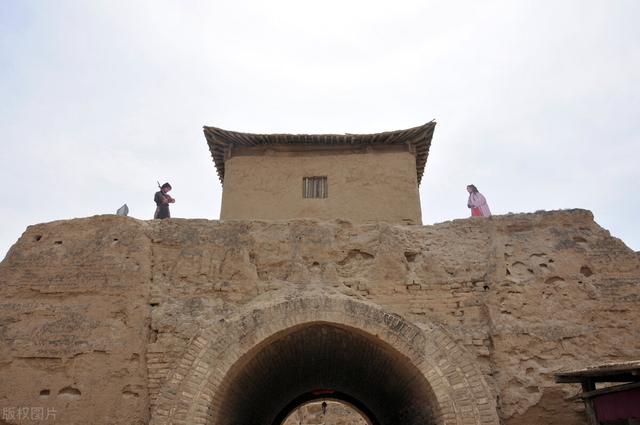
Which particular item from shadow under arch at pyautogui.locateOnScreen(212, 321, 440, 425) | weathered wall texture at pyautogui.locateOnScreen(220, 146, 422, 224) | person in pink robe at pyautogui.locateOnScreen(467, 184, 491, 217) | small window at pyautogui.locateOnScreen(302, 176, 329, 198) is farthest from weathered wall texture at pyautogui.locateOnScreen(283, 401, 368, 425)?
person in pink robe at pyautogui.locateOnScreen(467, 184, 491, 217)

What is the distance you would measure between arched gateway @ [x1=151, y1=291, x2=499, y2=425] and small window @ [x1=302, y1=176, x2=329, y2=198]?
13.7ft

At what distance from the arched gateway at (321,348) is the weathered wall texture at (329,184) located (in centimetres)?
384

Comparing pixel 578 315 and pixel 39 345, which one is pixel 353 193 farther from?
pixel 39 345

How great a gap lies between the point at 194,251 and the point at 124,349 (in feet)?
4.93

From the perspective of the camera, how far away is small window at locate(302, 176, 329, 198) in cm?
1109

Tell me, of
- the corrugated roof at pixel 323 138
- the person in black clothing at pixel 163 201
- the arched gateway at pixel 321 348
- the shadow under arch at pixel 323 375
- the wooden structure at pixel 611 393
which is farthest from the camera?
the corrugated roof at pixel 323 138

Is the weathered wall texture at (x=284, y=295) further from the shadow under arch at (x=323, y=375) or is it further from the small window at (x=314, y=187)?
the small window at (x=314, y=187)

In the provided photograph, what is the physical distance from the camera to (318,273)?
680 cm

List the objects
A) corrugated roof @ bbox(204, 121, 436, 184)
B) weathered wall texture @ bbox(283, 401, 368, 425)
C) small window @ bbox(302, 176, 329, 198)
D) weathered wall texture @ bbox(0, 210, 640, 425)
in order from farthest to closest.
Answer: weathered wall texture @ bbox(283, 401, 368, 425) < corrugated roof @ bbox(204, 121, 436, 184) < small window @ bbox(302, 176, 329, 198) < weathered wall texture @ bbox(0, 210, 640, 425)

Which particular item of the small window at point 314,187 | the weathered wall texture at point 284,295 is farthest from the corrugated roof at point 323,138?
the weathered wall texture at point 284,295

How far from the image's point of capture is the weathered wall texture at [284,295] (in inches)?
234

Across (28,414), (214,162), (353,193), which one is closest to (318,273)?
(28,414)

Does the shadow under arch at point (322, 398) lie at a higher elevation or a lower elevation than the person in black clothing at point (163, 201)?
lower

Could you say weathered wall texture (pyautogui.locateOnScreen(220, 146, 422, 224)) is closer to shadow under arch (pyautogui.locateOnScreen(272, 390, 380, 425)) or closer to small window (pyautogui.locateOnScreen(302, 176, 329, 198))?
small window (pyautogui.locateOnScreen(302, 176, 329, 198))
